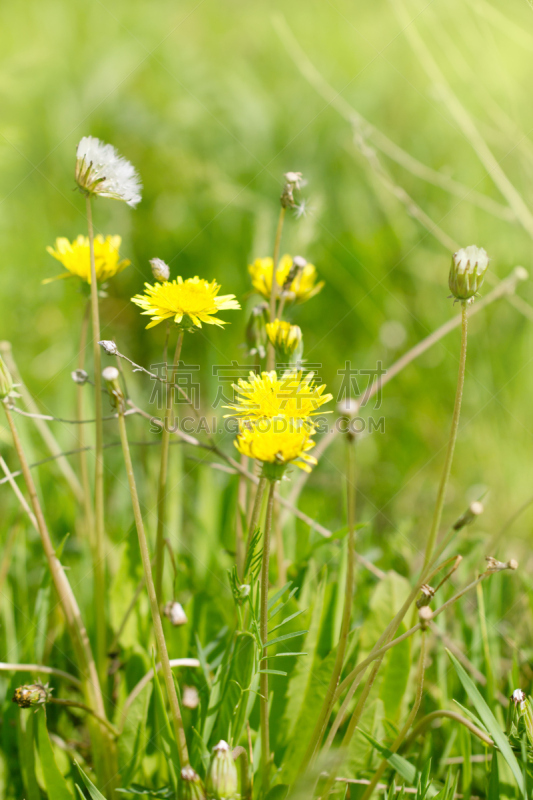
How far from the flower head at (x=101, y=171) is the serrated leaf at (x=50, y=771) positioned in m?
0.51

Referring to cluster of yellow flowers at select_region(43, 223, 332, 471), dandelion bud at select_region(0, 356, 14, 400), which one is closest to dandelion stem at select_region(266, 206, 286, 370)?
cluster of yellow flowers at select_region(43, 223, 332, 471)

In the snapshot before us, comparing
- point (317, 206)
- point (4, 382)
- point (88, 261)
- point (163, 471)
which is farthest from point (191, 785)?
point (317, 206)

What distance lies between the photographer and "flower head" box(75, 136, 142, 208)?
53 cm

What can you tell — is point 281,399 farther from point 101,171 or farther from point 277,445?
point 101,171

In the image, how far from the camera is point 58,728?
686 mm

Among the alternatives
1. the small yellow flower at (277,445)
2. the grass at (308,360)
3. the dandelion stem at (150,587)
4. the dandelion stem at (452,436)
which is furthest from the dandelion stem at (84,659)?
the dandelion stem at (452,436)

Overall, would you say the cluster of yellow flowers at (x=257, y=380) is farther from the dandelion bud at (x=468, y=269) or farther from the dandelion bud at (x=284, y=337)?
the dandelion bud at (x=468, y=269)

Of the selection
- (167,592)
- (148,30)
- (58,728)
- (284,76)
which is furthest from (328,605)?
(148,30)

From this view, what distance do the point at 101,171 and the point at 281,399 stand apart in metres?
0.27

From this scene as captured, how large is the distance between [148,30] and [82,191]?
197 centimetres

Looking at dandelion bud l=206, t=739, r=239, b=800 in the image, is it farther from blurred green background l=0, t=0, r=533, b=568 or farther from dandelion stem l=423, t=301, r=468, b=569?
blurred green background l=0, t=0, r=533, b=568

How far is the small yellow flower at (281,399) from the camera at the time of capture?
497 mm

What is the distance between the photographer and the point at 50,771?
52 centimetres

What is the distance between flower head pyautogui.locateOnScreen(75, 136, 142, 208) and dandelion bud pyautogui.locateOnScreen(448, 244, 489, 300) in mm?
322
